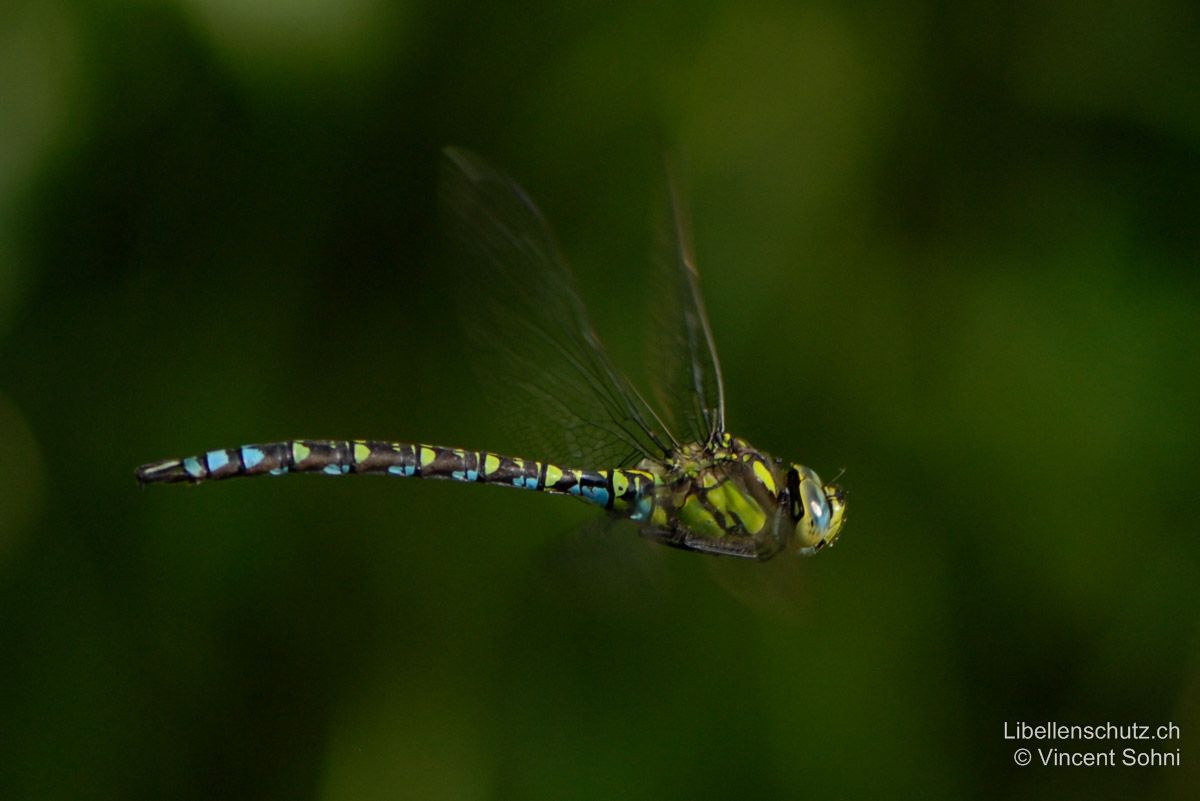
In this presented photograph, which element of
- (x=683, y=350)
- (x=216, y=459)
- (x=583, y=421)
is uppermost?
(x=683, y=350)

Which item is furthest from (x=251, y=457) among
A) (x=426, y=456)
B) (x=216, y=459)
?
(x=426, y=456)

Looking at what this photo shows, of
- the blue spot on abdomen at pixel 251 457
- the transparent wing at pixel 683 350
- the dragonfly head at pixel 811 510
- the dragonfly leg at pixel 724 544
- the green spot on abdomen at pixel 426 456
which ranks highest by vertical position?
the transparent wing at pixel 683 350

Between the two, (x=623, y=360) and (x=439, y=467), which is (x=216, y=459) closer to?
(x=439, y=467)

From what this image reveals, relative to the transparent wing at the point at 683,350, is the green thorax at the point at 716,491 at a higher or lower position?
lower

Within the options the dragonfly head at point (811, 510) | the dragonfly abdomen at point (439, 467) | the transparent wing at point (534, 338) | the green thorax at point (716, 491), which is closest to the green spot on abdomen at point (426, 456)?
the dragonfly abdomen at point (439, 467)

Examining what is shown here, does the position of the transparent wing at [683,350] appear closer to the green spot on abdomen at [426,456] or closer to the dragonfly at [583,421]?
the dragonfly at [583,421]

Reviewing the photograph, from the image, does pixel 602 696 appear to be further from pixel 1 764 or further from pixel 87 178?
pixel 87 178

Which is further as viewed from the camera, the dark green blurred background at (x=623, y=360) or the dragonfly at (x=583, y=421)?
the dark green blurred background at (x=623, y=360)
